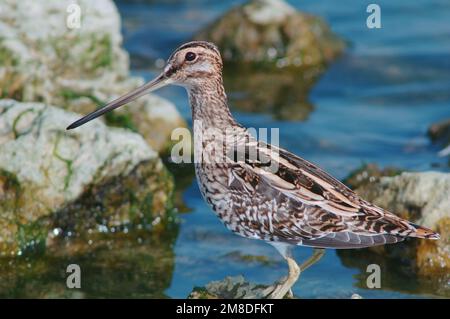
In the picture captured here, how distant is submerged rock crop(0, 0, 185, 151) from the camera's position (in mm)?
10125

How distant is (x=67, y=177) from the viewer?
899 centimetres

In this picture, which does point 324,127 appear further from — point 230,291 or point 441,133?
point 230,291

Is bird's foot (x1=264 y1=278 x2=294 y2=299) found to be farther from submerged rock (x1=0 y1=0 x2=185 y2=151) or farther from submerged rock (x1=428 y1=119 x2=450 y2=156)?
submerged rock (x1=428 y1=119 x2=450 y2=156)

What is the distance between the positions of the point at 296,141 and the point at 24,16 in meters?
3.32

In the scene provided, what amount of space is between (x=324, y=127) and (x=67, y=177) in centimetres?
419

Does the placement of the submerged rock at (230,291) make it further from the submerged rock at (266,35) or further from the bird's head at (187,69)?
the submerged rock at (266,35)

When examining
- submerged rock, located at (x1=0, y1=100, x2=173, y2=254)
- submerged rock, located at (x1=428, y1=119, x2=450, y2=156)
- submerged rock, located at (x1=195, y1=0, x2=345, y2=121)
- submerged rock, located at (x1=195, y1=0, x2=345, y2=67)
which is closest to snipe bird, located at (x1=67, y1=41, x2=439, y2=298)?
submerged rock, located at (x1=0, y1=100, x2=173, y2=254)

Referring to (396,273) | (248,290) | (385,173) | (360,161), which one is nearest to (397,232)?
(248,290)

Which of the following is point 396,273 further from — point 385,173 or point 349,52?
point 349,52

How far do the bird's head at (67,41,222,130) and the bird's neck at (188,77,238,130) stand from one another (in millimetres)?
43

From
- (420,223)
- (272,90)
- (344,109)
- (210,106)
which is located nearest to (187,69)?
(210,106)

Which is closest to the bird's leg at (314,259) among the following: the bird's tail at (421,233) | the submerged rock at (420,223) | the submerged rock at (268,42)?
the bird's tail at (421,233)

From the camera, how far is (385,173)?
9727 millimetres

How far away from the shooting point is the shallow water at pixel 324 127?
865 centimetres
